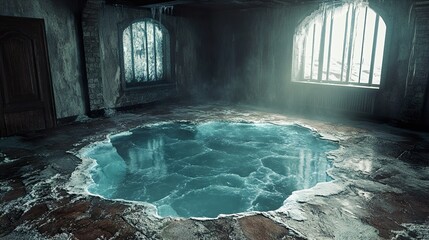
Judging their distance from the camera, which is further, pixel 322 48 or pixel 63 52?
pixel 322 48

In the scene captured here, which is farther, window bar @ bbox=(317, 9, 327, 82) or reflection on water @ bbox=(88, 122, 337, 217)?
window bar @ bbox=(317, 9, 327, 82)

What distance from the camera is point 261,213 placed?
344cm

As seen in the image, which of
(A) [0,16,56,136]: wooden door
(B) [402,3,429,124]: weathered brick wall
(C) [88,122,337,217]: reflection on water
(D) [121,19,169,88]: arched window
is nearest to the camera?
(C) [88,122,337,217]: reflection on water

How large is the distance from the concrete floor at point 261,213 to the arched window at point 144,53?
4.25 metres

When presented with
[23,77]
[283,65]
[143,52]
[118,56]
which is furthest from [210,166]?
[143,52]

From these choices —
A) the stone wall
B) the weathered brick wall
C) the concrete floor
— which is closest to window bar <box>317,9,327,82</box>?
the weathered brick wall

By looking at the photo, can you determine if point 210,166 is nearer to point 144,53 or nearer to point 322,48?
point 322,48

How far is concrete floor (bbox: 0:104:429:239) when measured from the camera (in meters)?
3.06

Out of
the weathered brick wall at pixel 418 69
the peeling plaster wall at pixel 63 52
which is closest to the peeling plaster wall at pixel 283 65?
the weathered brick wall at pixel 418 69

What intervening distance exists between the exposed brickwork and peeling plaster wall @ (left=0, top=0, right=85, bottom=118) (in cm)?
23

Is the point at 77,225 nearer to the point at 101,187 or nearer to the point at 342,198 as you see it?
the point at 101,187

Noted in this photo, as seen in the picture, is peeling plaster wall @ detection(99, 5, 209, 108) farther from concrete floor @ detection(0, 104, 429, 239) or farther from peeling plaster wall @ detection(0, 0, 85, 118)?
concrete floor @ detection(0, 104, 429, 239)

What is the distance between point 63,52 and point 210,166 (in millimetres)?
5143

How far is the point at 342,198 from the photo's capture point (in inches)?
148
